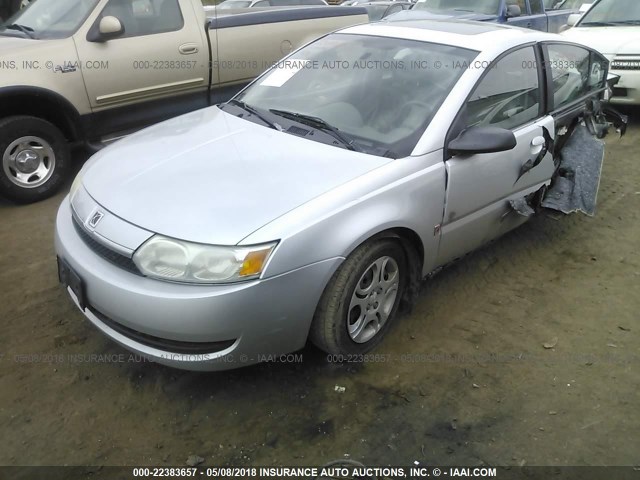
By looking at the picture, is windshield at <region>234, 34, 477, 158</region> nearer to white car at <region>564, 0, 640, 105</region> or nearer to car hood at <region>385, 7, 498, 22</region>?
white car at <region>564, 0, 640, 105</region>

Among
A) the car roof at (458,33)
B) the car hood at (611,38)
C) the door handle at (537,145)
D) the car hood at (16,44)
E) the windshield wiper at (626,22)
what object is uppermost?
the car roof at (458,33)

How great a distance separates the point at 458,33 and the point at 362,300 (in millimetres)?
1865

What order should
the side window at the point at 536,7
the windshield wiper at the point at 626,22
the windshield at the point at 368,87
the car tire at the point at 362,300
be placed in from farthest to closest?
the side window at the point at 536,7
the windshield wiper at the point at 626,22
the windshield at the point at 368,87
the car tire at the point at 362,300

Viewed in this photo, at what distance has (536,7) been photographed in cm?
884

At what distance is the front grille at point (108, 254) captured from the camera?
8.00ft

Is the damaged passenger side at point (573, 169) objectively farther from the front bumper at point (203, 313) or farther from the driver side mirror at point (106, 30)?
the driver side mirror at point (106, 30)

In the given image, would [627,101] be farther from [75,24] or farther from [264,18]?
[75,24]

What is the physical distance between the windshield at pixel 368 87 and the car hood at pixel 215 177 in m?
0.23

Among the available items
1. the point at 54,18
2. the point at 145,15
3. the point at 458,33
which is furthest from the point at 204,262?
the point at 54,18

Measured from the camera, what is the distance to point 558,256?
4043mm

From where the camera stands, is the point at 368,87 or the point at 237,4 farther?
the point at 237,4

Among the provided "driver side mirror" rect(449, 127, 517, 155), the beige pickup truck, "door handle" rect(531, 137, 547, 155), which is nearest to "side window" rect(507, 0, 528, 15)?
the beige pickup truck

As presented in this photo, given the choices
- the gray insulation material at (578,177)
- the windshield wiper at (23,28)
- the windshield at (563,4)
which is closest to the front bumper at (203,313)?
the gray insulation material at (578,177)

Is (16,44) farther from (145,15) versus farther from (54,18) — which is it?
(145,15)
